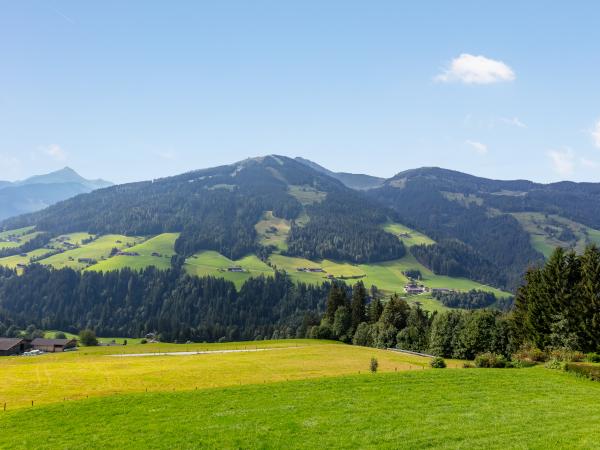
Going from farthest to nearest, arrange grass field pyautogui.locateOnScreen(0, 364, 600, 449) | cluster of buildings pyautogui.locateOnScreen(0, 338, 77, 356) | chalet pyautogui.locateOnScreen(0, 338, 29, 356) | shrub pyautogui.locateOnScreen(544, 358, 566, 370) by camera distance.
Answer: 1. cluster of buildings pyautogui.locateOnScreen(0, 338, 77, 356)
2. chalet pyautogui.locateOnScreen(0, 338, 29, 356)
3. shrub pyautogui.locateOnScreen(544, 358, 566, 370)
4. grass field pyautogui.locateOnScreen(0, 364, 600, 449)

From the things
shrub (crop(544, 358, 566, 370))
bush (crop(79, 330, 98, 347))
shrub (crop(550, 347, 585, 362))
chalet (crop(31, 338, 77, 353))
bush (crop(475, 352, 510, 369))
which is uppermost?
shrub (crop(544, 358, 566, 370))

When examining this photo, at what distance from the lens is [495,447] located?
25078mm

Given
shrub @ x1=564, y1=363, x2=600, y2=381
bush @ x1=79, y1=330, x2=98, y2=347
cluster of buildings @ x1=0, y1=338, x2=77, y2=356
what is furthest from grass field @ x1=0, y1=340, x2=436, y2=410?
bush @ x1=79, y1=330, x2=98, y2=347

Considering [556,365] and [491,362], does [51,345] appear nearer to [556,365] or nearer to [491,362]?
[491,362]

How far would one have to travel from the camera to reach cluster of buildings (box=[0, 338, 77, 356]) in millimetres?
151087

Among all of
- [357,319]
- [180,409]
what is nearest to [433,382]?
[180,409]

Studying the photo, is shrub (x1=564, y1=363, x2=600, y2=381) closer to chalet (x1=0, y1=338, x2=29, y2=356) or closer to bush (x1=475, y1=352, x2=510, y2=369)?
bush (x1=475, y1=352, x2=510, y2=369)

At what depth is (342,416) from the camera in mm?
33031

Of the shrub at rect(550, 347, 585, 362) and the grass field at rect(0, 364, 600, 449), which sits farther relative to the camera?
the shrub at rect(550, 347, 585, 362)

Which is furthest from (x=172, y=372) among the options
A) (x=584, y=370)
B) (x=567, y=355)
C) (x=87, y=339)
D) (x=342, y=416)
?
(x=87, y=339)

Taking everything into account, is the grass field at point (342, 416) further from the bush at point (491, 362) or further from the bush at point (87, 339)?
the bush at point (87, 339)

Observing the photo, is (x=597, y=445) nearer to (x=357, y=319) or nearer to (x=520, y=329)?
(x=520, y=329)

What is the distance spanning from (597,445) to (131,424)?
30.7 metres

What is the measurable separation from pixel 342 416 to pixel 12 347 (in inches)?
6153
